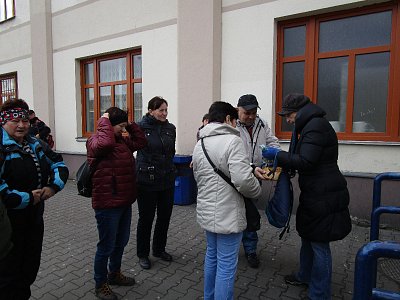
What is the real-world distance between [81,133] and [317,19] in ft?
21.5

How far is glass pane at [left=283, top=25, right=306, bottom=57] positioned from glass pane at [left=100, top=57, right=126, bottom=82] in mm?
4103

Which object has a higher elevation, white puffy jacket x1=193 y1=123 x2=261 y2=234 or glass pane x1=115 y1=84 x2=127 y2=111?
glass pane x1=115 y1=84 x2=127 y2=111

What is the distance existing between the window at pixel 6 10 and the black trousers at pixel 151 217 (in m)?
9.89

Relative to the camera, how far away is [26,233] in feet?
7.76

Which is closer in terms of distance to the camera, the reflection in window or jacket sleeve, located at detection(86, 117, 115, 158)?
jacket sleeve, located at detection(86, 117, 115, 158)

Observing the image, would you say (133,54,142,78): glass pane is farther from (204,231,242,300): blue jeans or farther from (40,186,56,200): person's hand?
(204,231,242,300): blue jeans

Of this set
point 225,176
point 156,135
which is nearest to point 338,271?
point 225,176

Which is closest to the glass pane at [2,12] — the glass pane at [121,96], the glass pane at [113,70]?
the glass pane at [113,70]

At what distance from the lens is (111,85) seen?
8.14m

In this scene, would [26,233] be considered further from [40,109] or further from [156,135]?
[40,109]

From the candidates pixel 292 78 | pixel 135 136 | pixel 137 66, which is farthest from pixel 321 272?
pixel 137 66

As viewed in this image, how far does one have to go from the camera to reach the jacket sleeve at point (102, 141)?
262cm

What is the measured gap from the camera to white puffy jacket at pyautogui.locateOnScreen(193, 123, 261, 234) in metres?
2.22

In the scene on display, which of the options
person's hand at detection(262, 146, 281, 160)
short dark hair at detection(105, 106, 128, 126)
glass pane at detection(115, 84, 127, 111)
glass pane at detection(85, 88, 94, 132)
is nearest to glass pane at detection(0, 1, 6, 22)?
glass pane at detection(85, 88, 94, 132)
